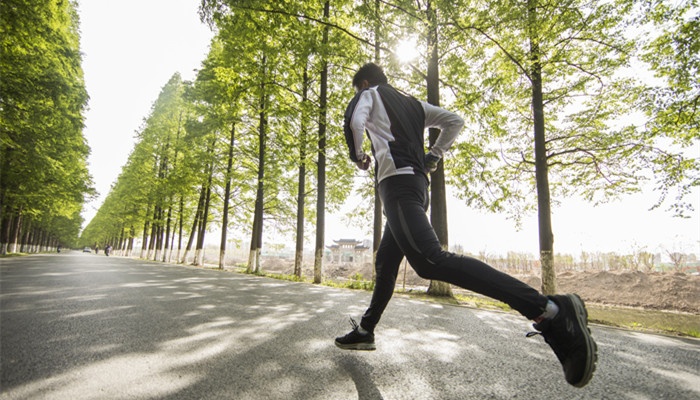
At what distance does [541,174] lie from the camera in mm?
8281

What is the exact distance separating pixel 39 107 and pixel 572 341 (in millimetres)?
18640

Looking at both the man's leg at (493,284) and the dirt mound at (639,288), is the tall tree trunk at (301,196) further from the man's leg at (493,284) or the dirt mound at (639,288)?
the man's leg at (493,284)

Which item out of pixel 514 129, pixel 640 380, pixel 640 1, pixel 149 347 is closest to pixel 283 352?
pixel 149 347

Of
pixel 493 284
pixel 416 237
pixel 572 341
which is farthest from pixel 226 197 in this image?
pixel 572 341

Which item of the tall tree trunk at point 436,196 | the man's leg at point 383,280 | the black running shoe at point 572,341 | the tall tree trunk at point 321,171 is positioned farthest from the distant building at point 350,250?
the black running shoe at point 572,341

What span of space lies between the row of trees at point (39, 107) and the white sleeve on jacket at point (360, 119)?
13464mm

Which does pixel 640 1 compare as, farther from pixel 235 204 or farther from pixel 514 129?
pixel 235 204

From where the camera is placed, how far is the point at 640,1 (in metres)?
7.09

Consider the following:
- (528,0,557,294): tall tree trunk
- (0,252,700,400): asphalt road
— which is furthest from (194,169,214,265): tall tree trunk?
(528,0,557,294): tall tree trunk

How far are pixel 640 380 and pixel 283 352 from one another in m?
2.45

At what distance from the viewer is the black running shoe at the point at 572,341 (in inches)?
51.3

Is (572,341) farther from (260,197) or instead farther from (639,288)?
(639,288)

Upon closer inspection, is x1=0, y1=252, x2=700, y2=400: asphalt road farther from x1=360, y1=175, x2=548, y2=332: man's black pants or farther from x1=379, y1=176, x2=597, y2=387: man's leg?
x1=360, y1=175, x2=548, y2=332: man's black pants

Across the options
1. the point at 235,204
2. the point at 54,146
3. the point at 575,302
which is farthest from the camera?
the point at 235,204
